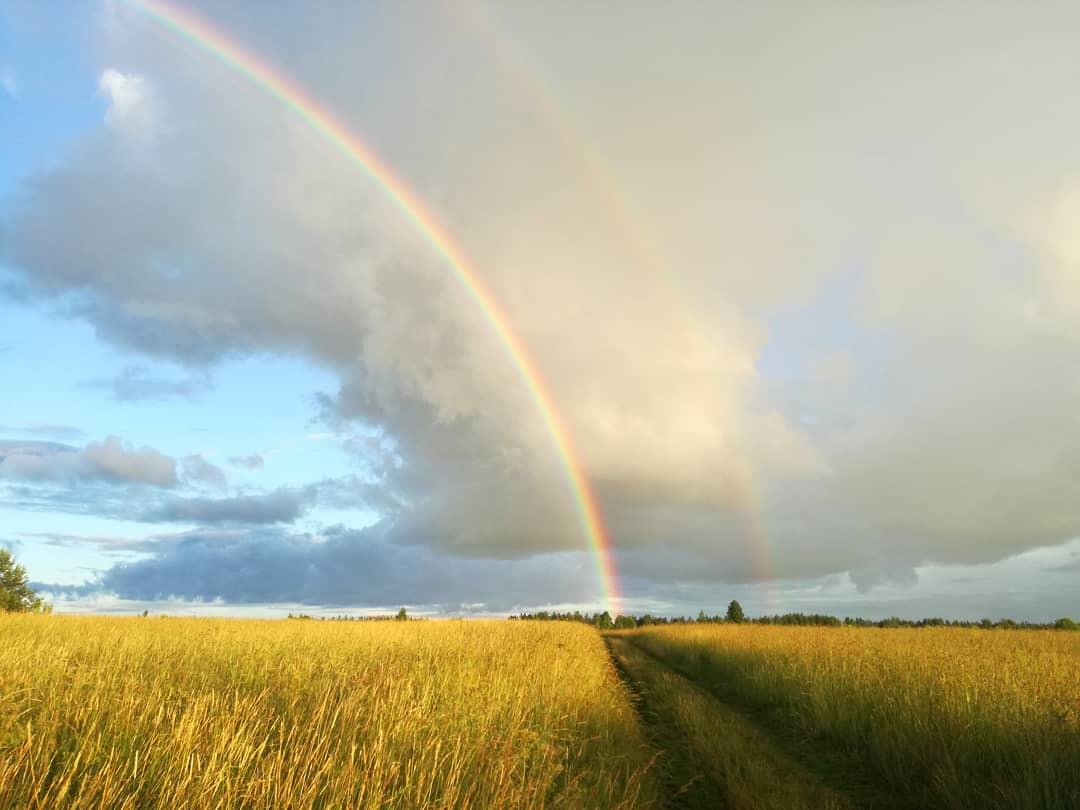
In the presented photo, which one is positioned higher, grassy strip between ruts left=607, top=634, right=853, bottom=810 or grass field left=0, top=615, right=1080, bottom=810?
grass field left=0, top=615, right=1080, bottom=810

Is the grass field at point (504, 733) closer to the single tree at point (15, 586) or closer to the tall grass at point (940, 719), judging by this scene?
the tall grass at point (940, 719)

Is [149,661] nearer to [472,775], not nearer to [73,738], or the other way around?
[73,738]

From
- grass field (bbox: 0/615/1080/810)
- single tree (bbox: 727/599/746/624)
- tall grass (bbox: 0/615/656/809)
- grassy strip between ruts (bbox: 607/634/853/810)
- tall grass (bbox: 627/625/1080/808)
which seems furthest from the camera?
single tree (bbox: 727/599/746/624)

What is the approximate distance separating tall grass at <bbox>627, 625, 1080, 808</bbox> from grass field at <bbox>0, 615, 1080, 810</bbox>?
0.14 feet

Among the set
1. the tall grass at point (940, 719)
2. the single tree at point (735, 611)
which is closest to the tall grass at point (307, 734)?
the tall grass at point (940, 719)

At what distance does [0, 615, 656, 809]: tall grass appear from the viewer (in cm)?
470

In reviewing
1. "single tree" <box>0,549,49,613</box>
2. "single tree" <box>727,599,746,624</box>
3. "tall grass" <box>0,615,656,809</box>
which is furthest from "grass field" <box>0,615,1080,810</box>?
"single tree" <box>727,599,746,624</box>

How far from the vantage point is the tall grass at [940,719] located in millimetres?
7465

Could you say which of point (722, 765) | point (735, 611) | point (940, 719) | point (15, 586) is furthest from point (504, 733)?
point (735, 611)

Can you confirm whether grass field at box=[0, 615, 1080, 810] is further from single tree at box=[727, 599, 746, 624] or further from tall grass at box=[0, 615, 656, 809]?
single tree at box=[727, 599, 746, 624]

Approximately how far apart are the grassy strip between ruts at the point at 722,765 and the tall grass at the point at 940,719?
114 cm

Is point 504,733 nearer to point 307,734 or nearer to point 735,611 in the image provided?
point 307,734

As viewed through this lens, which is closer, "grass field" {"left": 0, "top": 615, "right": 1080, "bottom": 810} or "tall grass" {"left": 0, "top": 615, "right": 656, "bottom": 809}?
"tall grass" {"left": 0, "top": 615, "right": 656, "bottom": 809}

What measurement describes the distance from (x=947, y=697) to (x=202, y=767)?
36.0 feet
